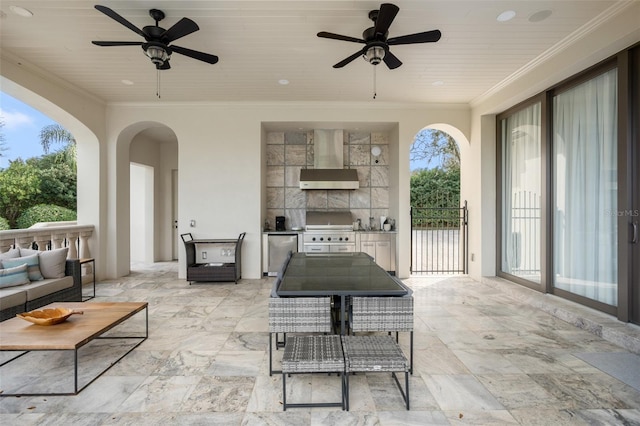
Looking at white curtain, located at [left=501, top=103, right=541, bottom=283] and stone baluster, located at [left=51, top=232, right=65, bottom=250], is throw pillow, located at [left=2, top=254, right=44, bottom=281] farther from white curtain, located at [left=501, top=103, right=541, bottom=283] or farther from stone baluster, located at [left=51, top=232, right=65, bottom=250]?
white curtain, located at [left=501, top=103, right=541, bottom=283]

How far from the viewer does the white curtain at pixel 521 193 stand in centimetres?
450

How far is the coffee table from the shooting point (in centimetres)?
209

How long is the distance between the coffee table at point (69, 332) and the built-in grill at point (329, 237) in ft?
10.9

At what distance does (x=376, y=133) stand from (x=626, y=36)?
13.2 ft

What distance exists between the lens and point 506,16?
305 cm

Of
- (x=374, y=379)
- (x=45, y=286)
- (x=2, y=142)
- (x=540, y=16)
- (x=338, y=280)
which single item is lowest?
(x=374, y=379)

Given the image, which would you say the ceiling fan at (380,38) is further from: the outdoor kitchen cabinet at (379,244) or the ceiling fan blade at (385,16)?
the outdoor kitchen cabinet at (379,244)

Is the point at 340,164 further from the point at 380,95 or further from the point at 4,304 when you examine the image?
the point at 4,304

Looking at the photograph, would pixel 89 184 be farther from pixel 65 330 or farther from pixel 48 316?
pixel 65 330

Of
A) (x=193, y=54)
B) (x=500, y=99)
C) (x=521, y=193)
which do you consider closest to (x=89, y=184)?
(x=193, y=54)

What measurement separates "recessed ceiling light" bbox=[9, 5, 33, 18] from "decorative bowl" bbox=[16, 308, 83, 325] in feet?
9.33

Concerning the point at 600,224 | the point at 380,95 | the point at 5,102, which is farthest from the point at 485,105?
the point at 5,102

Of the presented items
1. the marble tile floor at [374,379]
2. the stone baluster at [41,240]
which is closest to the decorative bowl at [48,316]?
the marble tile floor at [374,379]

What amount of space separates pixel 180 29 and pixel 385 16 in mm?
1834
